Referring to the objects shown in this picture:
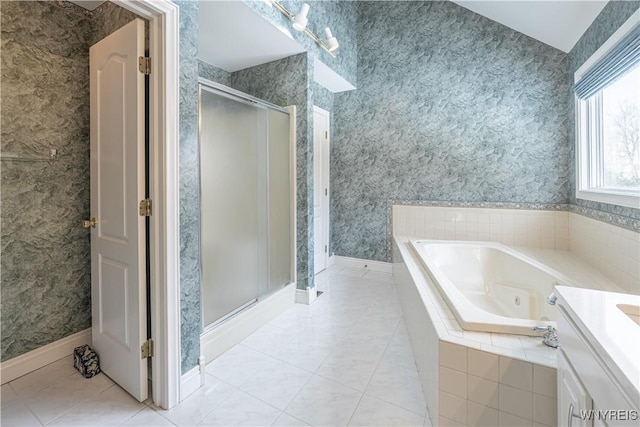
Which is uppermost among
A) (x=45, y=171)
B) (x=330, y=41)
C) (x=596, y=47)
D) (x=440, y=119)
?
(x=330, y=41)

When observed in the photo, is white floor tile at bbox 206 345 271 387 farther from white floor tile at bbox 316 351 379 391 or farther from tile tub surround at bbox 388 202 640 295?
tile tub surround at bbox 388 202 640 295

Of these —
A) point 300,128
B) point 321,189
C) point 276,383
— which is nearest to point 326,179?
point 321,189

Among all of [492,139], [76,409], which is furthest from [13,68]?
[492,139]

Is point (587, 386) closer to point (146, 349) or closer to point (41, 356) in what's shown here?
point (146, 349)

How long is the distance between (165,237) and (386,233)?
2.71 m

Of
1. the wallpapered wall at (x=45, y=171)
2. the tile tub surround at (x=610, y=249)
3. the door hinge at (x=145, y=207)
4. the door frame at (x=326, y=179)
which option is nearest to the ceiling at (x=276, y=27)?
the wallpapered wall at (x=45, y=171)

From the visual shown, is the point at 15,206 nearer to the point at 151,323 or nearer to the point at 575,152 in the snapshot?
the point at 151,323

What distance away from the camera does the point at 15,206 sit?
169 cm

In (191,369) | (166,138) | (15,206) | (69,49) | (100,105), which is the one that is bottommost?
(191,369)

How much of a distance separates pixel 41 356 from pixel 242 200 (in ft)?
5.07

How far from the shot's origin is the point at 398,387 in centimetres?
157

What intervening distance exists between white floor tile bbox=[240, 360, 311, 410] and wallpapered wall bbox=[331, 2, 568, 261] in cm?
220

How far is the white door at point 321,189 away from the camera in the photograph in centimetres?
351

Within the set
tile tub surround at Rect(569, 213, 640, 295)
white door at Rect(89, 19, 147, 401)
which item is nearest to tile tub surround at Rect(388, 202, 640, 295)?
tile tub surround at Rect(569, 213, 640, 295)
